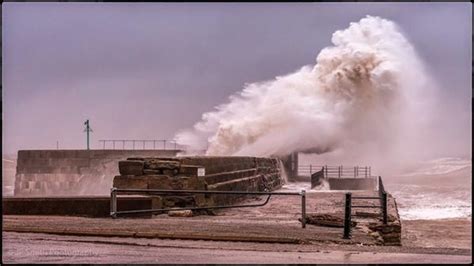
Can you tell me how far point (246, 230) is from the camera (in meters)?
10.4

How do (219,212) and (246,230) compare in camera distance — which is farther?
(219,212)

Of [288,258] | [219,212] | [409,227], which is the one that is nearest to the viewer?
[288,258]

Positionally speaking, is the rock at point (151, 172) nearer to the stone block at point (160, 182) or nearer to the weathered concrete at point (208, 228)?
the stone block at point (160, 182)

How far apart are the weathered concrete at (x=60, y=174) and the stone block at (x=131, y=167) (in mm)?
16031

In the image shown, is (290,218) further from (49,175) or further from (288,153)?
(288,153)

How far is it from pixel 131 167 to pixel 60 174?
17.1m

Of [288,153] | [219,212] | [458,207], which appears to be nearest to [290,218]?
[219,212]

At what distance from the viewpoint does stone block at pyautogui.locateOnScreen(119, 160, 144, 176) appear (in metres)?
13.7

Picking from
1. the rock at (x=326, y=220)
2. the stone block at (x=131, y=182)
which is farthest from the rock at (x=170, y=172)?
the rock at (x=326, y=220)

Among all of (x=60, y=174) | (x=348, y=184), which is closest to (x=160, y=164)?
(x=60, y=174)

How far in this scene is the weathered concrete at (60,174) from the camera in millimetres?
29672

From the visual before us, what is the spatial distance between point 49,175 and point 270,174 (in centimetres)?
1018

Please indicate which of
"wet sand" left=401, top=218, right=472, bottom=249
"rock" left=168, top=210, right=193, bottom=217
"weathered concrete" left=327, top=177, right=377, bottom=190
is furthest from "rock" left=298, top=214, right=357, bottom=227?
"weathered concrete" left=327, top=177, right=377, bottom=190

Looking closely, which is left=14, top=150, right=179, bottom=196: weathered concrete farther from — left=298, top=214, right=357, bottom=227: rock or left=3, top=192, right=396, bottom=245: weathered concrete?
left=298, top=214, right=357, bottom=227: rock
